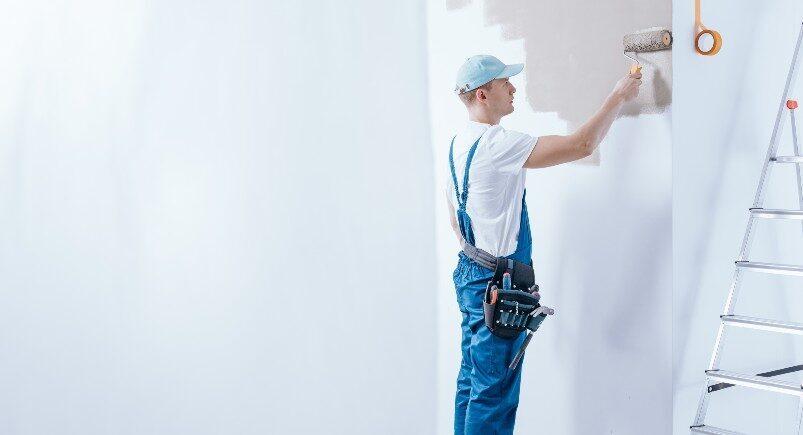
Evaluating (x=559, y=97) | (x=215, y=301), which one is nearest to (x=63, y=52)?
(x=215, y=301)

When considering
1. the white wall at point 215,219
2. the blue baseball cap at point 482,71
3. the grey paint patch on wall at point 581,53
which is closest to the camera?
the grey paint patch on wall at point 581,53

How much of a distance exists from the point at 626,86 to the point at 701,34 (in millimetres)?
285

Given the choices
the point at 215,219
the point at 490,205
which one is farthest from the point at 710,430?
the point at 215,219

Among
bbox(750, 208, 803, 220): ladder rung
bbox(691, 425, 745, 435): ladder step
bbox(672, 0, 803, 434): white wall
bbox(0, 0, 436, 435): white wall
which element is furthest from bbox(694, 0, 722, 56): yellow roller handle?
bbox(0, 0, 436, 435): white wall

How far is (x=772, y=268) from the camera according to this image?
121 inches

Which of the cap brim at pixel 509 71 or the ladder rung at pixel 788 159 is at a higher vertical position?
the cap brim at pixel 509 71

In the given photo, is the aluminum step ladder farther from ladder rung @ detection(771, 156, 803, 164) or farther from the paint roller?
the paint roller

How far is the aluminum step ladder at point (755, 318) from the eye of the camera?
2.99 meters

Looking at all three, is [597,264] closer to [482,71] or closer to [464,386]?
[464,386]

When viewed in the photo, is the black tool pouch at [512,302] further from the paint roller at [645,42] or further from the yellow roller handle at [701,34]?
the yellow roller handle at [701,34]

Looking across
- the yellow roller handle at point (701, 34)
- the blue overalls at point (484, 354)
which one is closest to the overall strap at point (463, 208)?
the blue overalls at point (484, 354)

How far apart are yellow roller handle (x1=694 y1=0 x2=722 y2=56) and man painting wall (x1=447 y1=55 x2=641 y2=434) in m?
0.22

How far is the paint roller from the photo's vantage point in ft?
10.2

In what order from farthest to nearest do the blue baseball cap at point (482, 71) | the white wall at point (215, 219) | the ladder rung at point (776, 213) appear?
the white wall at point (215, 219)
the blue baseball cap at point (482, 71)
the ladder rung at point (776, 213)
